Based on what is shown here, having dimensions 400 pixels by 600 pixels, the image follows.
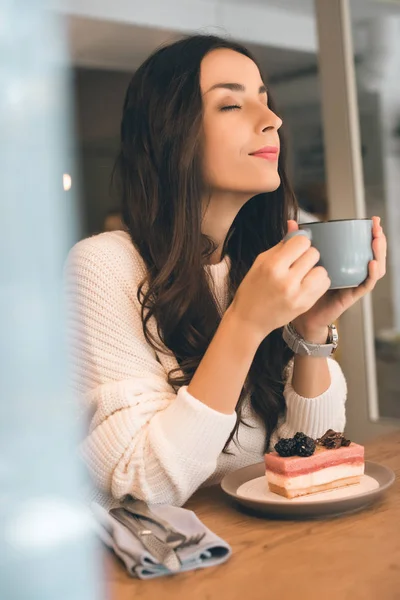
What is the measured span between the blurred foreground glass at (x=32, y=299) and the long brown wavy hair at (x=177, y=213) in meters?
0.84

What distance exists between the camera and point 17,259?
0.24m

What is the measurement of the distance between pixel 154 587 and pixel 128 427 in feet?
1.02

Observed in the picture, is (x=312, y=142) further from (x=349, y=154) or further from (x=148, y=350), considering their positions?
(x=148, y=350)

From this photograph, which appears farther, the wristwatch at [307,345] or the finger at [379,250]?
the wristwatch at [307,345]

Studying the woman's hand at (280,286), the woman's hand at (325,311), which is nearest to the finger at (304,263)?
the woman's hand at (280,286)

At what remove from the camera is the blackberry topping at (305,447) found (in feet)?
2.80

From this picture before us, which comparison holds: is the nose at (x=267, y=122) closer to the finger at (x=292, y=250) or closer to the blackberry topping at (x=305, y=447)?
the finger at (x=292, y=250)

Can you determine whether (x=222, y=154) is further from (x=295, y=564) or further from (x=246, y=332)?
(x=295, y=564)

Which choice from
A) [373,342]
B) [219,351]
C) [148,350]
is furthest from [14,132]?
[373,342]

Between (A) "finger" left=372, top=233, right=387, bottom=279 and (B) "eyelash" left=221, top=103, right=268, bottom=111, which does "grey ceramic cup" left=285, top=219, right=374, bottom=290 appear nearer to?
(A) "finger" left=372, top=233, right=387, bottom=279

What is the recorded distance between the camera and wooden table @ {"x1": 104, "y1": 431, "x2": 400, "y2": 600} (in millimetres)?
629

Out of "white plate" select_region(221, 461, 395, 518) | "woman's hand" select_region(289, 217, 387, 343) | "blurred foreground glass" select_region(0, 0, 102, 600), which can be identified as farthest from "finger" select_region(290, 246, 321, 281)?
"blurred foreground glass" select_region(0, 0, 102, 600)

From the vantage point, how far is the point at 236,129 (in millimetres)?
1191

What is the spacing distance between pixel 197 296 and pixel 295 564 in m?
0.58
